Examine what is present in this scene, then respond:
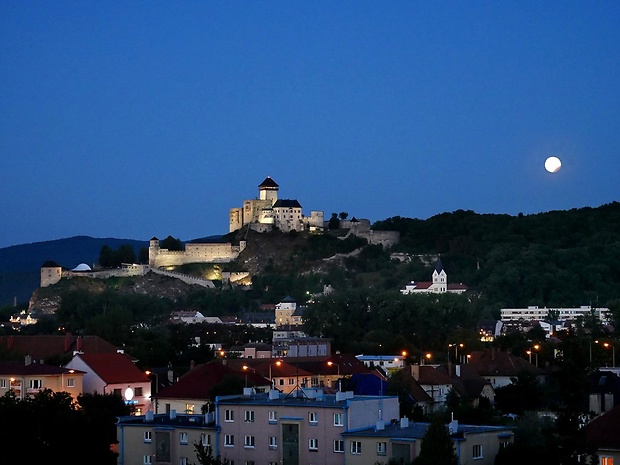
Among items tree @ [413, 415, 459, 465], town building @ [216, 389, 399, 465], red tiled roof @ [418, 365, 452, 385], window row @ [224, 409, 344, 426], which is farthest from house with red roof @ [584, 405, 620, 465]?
red tiled roof @ [418, 365, 452, 385]

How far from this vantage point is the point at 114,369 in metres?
54.8

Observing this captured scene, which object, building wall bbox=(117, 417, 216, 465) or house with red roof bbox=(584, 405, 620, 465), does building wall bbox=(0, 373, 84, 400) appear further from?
house with red roof bbox=(584, 405, 620, 465)

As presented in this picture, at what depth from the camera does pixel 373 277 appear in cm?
15050

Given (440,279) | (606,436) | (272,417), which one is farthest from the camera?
(440,279)

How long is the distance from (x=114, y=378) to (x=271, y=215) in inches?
4212

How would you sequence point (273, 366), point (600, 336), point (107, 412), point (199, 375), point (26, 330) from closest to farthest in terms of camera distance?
point (107, 412), point (199, 375), point (273, 366), point (600, 336), point (26, 330)

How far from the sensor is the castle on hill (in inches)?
6284

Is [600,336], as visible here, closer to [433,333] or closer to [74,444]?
[433,333]

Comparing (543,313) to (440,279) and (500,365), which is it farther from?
(500,365)

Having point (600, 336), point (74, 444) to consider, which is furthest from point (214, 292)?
point (74, 444)

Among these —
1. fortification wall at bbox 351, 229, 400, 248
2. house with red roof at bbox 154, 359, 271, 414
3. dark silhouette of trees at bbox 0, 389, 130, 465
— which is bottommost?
dark silhouette of trees at bbox 0, 389, 130, 465

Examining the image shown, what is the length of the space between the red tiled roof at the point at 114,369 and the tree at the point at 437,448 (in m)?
25.0

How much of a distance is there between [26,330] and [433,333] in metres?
33.7

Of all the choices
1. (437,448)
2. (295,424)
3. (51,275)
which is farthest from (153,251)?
(437,448)
